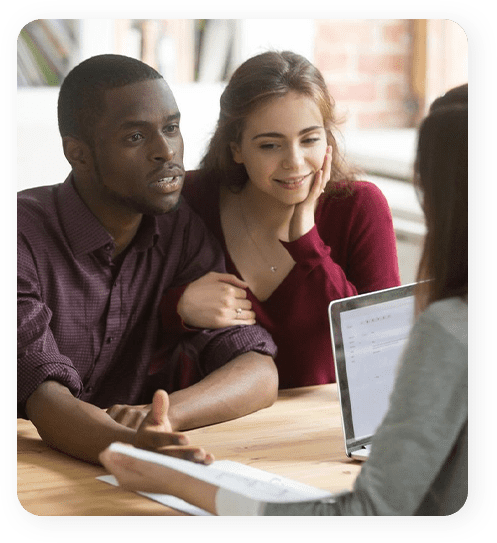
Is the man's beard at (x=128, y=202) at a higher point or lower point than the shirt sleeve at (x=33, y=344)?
higher

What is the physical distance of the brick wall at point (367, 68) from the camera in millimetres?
1069

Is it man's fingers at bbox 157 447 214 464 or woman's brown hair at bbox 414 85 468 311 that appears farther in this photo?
man's fingers at bbox 157 447 214 464

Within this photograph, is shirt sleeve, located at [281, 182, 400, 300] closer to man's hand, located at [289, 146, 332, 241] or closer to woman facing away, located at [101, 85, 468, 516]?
man's hand, located at [289, 146, 332, 241]

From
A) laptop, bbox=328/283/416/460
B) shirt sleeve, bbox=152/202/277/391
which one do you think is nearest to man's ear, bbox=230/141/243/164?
shirt sleeve, bbox=152/202/277/391

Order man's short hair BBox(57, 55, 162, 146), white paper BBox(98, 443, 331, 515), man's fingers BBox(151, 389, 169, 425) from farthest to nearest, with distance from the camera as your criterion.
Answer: man's short hair BBox(57, 55, 162, 146)
man's fingers BBox(151, 389, 169, 425)
white paper BBox(98, 443, 331, 515)

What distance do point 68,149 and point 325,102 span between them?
1.06ft

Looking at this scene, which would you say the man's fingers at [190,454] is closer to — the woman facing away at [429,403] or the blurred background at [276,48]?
the woman facing away at [429,403]

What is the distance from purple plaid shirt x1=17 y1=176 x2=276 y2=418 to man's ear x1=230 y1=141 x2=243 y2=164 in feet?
0.32

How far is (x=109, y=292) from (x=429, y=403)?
576mm

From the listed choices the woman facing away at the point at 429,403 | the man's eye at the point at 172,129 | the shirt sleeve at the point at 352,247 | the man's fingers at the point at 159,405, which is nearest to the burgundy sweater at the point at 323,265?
the shirt sleeve at the point at 352,247

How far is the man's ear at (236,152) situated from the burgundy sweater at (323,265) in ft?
0.19

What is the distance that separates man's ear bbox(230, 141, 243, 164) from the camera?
121cm

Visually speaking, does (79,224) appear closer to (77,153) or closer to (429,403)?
(77,153)

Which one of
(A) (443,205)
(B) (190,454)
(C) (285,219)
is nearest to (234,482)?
(B) (190,454)
